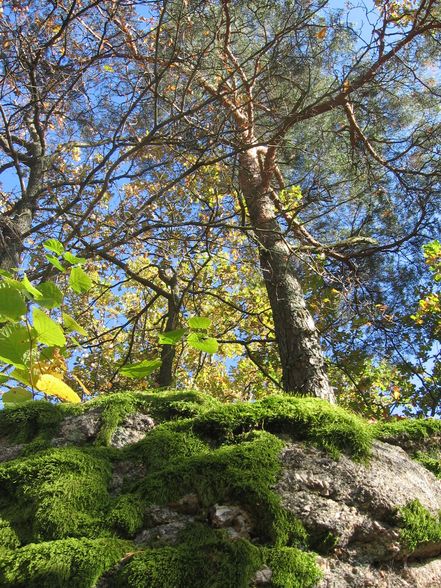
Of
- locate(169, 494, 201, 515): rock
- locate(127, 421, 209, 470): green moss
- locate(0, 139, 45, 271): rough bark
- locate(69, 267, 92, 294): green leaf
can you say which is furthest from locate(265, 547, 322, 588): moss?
locate(0, 139, 45, 271): rough bark

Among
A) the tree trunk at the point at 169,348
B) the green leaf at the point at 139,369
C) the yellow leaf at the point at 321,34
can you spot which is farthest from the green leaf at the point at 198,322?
the yellow leaf at the point at 321,34

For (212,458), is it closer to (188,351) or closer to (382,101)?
(382,101)

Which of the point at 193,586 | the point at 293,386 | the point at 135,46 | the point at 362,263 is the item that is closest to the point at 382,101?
the point at 362,263

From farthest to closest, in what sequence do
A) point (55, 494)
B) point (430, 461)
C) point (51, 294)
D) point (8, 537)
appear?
point (430, 461)
point (51, 294)
point (55, 494)
point (8, 537)

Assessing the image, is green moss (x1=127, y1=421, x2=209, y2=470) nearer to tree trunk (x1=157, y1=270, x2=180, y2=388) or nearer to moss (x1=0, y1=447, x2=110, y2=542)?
moss (x1=0, y1=447, x2=110, y2=542)

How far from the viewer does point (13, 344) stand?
5.22ft

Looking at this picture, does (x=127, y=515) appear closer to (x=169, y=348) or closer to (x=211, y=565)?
(x=211, y=565)

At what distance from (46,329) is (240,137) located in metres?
3.78

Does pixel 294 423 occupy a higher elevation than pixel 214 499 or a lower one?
higher

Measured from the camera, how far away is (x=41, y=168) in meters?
5.02

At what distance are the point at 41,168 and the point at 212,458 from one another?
4.27 m

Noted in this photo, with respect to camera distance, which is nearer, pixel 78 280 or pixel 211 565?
pixel 211 565

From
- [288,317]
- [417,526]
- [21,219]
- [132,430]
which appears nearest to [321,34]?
[288,317]

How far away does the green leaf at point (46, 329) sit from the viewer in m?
1.49
